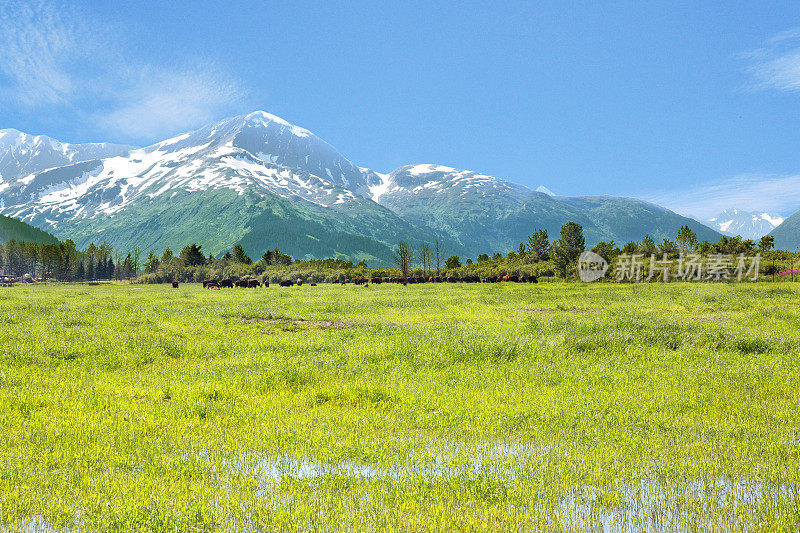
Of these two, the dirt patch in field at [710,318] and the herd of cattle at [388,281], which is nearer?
the dirt patch in field at [710,318]

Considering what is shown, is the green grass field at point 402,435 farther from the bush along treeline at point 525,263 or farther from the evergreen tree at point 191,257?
the evergreen tree at point 191,257

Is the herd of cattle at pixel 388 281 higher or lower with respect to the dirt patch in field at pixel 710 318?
higher

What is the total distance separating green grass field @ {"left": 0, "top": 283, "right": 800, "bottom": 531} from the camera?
5648mm

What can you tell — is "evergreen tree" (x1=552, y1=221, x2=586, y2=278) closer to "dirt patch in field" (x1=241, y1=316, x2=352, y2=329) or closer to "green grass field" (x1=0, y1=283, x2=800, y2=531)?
"dirt patch in field" (x1=241, y1=316, x2=352, y2=329)

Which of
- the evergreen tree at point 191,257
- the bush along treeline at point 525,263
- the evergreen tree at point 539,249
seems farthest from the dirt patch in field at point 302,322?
the evergreen tree at point 191,257

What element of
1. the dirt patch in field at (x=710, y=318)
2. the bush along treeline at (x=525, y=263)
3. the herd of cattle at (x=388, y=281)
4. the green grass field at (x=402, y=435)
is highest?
the bush along treeline at (x=525, y=263)

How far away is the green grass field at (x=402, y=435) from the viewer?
5648 mm

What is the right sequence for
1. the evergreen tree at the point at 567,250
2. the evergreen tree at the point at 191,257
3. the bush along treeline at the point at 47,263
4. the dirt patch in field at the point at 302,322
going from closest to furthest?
the dirt patch in field at the point at 302,322
the evergreen tree at the point at 567,250
the evergreen tree at the point at 191,257
the bush along treeline at the point at 47,263

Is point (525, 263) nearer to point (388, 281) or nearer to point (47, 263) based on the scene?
point (388, 281)

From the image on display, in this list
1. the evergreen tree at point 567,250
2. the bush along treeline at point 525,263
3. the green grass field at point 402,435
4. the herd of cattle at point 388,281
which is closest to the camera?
the green grass field at point 402,435

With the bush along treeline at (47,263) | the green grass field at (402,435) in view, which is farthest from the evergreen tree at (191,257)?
the green grass field at (402,435)

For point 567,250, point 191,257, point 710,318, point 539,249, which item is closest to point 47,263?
point 191,257

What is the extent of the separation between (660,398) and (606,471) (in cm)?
471

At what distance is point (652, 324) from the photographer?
20.7 meters
